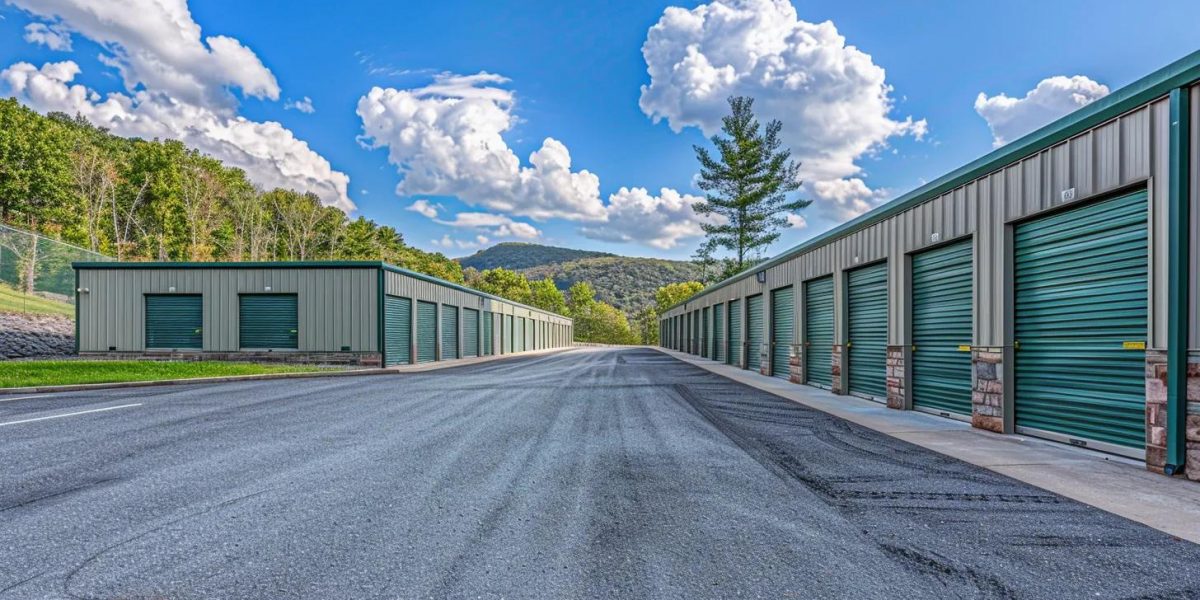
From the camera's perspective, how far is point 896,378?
10297 mm

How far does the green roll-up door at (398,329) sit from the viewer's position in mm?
21234

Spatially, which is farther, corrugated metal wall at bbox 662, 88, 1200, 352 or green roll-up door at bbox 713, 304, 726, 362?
green roll-up door at bbox 713, 304, 726, 362

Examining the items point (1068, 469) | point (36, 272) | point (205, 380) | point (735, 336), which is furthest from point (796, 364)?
point (36, 272)

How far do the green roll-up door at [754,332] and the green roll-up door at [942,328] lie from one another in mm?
9720

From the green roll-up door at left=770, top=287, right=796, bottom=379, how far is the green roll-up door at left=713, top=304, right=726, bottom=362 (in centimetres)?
826

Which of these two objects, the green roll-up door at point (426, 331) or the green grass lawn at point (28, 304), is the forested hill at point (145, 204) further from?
the green roll-up door at point (426, 331)

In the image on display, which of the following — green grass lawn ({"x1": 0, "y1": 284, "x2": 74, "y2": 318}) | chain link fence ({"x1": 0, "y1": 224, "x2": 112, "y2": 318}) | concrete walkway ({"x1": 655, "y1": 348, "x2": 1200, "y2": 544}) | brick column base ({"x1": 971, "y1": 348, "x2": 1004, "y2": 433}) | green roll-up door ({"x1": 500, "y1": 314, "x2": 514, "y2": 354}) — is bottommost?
green roll-up door ({"x1": 500, "y1": 314, "x2": 514, "y2": 354})

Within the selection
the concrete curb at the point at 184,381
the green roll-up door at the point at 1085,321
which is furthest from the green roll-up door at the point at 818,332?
the concrete curb at the point at 184,381

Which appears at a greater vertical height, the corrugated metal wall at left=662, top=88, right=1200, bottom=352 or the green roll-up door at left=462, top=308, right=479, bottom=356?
the corrugated metal wall at left=662, top=88, right=1200, bottom=352

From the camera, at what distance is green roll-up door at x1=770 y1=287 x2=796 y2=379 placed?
1691 centimetres

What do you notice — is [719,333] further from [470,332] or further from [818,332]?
[470,332]

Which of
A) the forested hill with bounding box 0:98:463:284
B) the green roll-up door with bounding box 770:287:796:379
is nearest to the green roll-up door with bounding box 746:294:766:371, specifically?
the green roll-up door with bounding box 770:287:796:379

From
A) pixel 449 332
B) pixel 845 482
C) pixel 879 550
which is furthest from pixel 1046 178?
pixel 449 332

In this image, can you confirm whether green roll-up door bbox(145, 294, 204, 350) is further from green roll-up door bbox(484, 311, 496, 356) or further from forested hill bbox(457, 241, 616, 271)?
forested hill bbox(457, 241, 616, 271)
